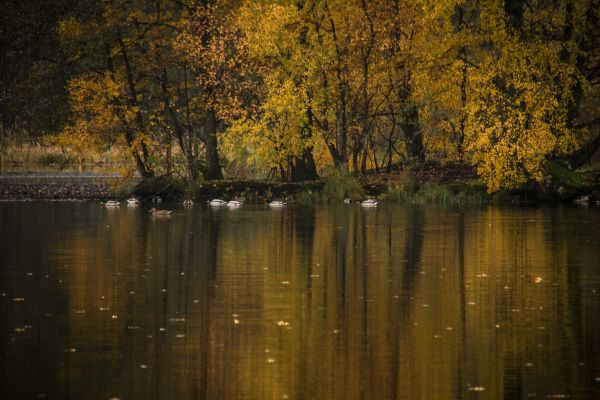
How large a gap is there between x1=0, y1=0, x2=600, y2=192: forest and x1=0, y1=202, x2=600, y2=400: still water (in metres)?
13.6

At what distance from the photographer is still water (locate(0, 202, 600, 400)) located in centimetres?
1006

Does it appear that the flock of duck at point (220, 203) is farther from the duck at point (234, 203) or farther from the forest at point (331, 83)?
the forest at point (331, 83)

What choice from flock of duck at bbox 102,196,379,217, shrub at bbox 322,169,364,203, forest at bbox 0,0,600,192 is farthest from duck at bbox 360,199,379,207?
forest at bbox 0,0,600,192

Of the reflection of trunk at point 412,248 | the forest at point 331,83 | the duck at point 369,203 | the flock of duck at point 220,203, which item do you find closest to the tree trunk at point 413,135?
the forest at point 331,83

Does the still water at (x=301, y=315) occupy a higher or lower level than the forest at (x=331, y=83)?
lower

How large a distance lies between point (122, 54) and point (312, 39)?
29.1 feet

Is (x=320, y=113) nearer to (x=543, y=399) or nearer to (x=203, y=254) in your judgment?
(x=203, y=254)

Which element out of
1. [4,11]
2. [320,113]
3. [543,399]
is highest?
[4,11]

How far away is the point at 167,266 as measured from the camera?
63.4 ft

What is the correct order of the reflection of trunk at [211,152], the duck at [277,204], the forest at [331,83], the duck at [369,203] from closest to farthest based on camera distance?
the forest at [331,83] < the duck at [369,203] < the duck at [277,204] < the reflection of trunk at [211,152]

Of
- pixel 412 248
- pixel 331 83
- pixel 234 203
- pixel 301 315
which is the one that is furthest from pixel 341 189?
pixel 301 315

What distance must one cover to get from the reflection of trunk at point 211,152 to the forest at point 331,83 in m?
0.06

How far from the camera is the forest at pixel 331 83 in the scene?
127 ft

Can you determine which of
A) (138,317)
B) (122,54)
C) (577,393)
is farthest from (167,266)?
(122,54)
